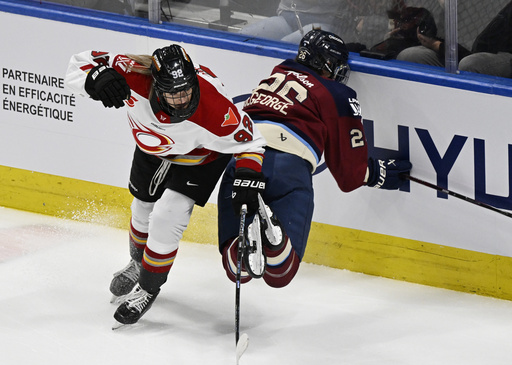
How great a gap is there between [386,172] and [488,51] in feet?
2.13

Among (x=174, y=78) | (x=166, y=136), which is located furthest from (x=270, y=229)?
(x=174, y=78)

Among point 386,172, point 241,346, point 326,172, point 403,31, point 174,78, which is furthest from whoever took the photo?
point 326,172

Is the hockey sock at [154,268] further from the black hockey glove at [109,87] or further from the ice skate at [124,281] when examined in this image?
the black hockey glove at [109,87]

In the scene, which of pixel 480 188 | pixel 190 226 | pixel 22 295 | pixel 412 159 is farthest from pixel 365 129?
pixel 22 295

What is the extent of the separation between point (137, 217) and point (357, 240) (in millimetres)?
1005

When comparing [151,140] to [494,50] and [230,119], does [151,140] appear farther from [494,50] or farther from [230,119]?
[494,50]

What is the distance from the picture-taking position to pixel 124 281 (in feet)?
13.7

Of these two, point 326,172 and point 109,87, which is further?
point 326,172

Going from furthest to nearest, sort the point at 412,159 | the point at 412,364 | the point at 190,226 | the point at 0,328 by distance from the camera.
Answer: the point at 190,226 → the point at 412,159 → the point at 0,328 → the point at 412,364

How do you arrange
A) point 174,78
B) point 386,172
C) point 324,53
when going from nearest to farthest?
point 174,78 → point 324,53 → point 386,172

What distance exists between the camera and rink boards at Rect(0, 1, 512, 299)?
407 centimetres

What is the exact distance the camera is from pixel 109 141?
4.80 m

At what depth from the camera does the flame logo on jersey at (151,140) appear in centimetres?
368

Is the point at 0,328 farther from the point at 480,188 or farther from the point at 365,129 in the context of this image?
the point at 480,188
